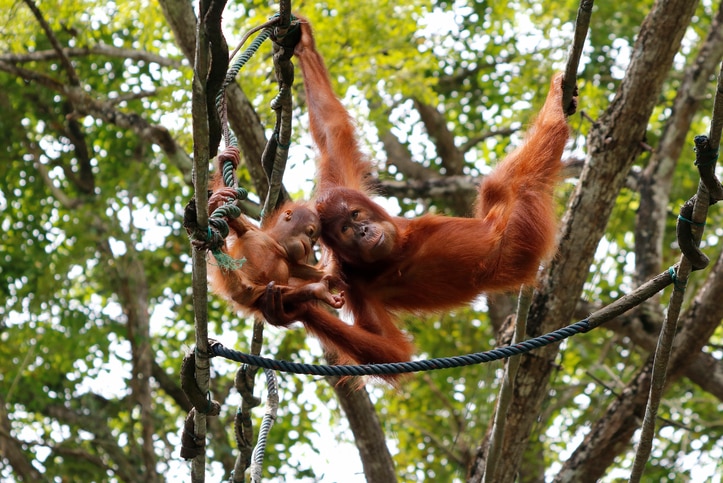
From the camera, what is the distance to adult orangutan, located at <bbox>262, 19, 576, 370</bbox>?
4801 mm

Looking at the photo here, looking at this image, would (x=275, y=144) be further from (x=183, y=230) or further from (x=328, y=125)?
(x=183, y=230)

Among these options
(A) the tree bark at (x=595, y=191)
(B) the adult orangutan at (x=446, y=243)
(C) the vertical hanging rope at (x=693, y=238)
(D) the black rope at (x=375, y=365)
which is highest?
(A) the tree bark at (x=595, y=191)

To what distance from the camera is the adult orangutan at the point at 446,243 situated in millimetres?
4801

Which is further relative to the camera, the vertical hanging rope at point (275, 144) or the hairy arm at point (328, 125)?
the hairy arm at point (328, 125)

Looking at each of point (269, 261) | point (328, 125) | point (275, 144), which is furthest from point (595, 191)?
point (269, 261)

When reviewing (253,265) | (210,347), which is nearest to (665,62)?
(253,265)

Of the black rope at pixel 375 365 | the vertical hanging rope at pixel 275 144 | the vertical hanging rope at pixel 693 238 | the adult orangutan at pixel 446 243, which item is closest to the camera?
the vertical hanging rope at pixel 693 238

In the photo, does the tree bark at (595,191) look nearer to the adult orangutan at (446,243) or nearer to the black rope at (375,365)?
the adult orangutan at (446,243)

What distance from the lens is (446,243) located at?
493 cm

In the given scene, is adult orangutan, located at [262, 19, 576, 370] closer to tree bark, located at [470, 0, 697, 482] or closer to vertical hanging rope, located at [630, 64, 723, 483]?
tree bark, located at [470, 0, 697, 482]

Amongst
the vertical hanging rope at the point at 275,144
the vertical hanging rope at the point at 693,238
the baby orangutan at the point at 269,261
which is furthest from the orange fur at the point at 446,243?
the vertical hanging rope at the point at 693,238

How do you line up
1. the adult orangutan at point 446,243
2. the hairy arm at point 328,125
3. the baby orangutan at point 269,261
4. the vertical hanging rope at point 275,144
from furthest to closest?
the hairy arm at point 328,125 < the adult orangutan at point 446,243 < the vertical hanging rope at point 275,144 < the baby orangutan at point 269,261

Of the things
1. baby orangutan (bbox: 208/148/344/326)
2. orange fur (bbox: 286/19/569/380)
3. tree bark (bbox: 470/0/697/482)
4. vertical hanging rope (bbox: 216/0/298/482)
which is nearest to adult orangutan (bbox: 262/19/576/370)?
orange fur (bbox: 286/19/569/380)

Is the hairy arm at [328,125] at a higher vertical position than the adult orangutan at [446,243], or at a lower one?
higher
